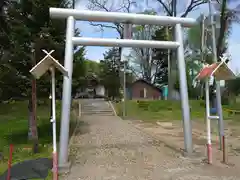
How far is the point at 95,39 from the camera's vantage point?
30.0 ft


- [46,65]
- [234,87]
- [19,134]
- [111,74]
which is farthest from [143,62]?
[46,65]

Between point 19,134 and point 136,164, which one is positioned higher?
point 19,134

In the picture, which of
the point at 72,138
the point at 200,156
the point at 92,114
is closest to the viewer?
the point at 200,156

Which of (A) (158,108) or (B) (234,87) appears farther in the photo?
(B) (234,87)

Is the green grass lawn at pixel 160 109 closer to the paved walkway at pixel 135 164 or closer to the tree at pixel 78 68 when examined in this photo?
the tree at pixel 78 68

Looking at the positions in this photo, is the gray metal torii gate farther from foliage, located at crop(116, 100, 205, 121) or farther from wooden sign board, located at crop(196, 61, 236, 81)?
foliage, located at crop(116, 100, 205, 121)

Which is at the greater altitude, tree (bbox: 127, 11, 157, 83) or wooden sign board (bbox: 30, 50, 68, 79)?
tree (bbox: 127, 11, 157, 83)

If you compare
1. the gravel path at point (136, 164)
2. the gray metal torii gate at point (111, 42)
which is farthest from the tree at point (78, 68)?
the gray metal torii gate at point (111, 42)

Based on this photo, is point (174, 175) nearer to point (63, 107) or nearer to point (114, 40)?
point (63, 107)

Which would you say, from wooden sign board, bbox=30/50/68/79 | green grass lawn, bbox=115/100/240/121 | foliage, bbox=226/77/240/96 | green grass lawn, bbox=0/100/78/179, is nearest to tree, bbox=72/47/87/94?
green grass lawn, bbox=0/100/78/179

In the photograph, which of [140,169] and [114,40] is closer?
[140,169]

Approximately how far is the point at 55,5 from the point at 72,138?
5560 millimetres

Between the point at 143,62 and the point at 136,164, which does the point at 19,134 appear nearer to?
the point at 136,164

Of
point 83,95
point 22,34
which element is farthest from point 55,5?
point 83,95
